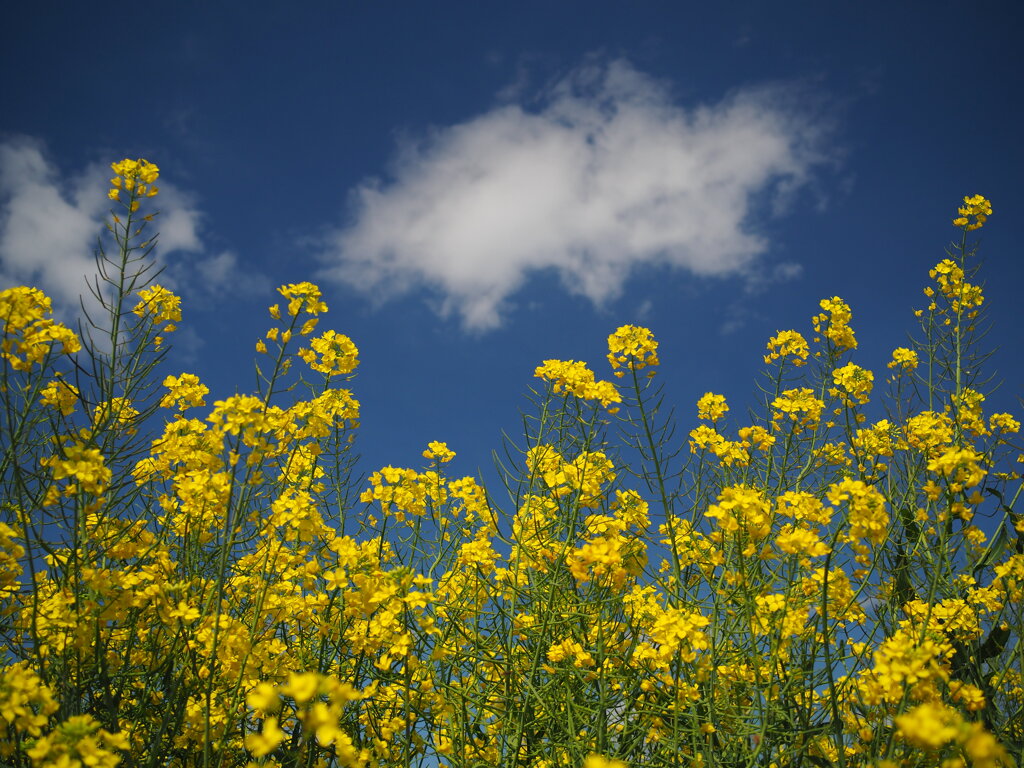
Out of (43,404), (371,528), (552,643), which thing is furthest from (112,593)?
(552,643)

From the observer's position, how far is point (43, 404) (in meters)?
2.96

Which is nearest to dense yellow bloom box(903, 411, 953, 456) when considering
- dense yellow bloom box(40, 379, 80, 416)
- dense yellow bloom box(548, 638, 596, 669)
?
dense yellow bloom box(548, 638, 596, 669)

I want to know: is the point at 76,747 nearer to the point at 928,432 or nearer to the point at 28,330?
the point at 28,330

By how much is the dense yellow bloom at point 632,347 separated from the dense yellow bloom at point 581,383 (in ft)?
0.45

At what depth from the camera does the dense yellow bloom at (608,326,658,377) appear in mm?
3285

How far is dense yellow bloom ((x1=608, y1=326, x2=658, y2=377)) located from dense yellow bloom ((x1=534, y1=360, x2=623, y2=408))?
0.45 ft

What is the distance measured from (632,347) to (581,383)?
1.07 ft

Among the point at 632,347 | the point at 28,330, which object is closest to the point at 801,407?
the point at 632,347

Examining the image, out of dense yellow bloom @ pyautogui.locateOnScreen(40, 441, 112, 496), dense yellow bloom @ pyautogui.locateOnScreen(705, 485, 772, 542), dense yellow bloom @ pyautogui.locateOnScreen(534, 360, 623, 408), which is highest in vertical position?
dense yellow bloom @ pyautogui.locateOnScreen(534, 360, 623, 408)

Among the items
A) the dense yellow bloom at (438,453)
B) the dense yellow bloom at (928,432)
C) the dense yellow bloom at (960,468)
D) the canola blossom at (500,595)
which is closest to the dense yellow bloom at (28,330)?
the canola blossom at (500,595)

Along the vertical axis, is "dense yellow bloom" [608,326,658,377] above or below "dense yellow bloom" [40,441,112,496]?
above

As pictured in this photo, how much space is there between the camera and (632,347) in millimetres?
3279

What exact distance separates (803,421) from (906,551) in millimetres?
985

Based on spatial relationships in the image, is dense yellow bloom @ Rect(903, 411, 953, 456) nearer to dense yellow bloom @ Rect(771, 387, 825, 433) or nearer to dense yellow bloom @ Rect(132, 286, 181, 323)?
dense yellow bloom @ Rect(771, 387, 825, 433)
